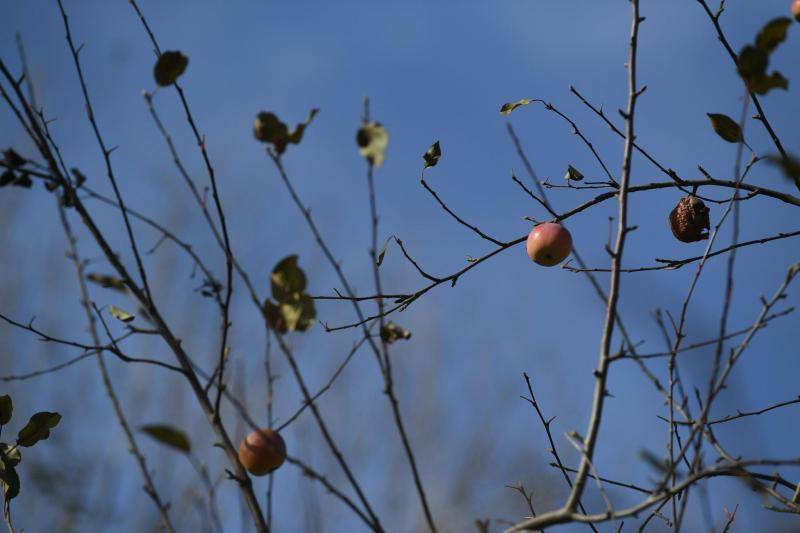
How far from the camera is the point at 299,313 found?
4.13ft

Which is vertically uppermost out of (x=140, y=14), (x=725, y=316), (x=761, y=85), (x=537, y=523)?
(x=140, y=14)

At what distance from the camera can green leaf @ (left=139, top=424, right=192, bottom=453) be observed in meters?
0.71

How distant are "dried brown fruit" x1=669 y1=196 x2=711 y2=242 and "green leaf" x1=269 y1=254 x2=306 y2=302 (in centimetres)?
111

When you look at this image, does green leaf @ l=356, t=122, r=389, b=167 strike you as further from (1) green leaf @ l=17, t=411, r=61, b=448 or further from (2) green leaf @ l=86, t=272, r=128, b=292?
(1) green leaf @ l=17, t=411, r=61, b=448

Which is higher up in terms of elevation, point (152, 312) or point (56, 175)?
point (56, 175)

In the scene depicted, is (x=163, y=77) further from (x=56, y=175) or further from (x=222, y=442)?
(x=222, y=442)

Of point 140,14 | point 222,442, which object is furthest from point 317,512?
point 140,14

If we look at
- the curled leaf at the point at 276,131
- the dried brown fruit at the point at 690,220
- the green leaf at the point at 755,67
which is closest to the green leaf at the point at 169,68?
the curled leaf at the point at 276,131

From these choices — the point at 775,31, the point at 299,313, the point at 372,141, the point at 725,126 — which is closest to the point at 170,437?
the point at 299,313

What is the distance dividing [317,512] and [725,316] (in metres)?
0.91

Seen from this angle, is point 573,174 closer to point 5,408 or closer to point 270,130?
point 270,130

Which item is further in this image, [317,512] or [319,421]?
[317,512]

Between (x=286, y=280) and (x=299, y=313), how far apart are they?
0.20 ft

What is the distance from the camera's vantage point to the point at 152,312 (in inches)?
54.4
